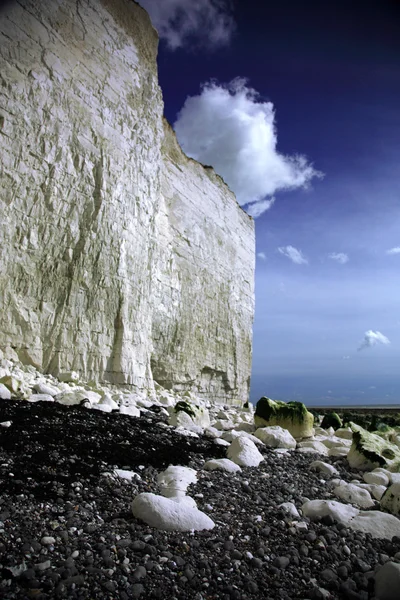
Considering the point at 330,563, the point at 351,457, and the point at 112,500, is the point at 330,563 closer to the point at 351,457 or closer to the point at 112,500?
the point at 112,500

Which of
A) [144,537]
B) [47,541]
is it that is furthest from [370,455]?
[47,541]

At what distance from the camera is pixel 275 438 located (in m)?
5.81

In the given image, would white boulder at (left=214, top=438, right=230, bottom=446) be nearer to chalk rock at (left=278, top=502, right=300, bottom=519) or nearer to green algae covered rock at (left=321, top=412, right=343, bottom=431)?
chalk rock at (left=278, top=502, right=300, bottom=519)

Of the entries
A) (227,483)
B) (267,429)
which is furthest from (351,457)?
(227,483)

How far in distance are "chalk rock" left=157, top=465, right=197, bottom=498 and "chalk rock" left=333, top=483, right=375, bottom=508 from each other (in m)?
1.41

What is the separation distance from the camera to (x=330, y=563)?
2.32 meters

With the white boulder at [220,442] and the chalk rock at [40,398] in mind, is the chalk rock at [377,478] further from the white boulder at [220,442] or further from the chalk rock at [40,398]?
the chalk rock at [40,398]

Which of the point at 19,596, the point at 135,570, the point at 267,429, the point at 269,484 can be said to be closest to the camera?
the point at 19,596

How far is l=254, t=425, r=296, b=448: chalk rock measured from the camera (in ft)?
18.8

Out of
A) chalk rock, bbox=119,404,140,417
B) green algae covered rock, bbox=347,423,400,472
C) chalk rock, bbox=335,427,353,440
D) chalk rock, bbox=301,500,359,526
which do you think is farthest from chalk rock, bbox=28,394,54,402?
chalk rock, bbox=335,427,353,440

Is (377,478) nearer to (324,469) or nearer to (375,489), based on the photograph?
(375,489)

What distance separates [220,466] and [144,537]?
181cm

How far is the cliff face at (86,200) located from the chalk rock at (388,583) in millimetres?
6593

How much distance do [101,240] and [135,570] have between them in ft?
25.7
